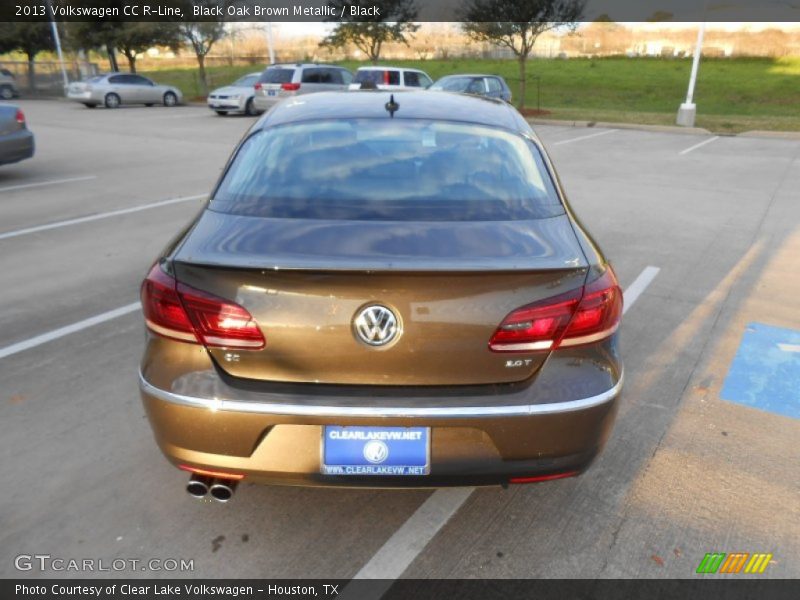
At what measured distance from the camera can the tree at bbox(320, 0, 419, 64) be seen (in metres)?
27.7

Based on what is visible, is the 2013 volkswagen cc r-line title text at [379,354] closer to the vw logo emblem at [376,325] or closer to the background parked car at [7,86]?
the vw logo emblem at [376,325]

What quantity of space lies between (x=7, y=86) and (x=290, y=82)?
75.4ft

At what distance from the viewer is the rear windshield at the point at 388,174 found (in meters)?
2.46

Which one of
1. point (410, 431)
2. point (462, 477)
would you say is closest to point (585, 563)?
point (462, 477)

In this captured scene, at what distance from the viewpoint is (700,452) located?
302 cm

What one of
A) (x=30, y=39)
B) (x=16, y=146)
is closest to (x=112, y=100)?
(x=30, y=39)

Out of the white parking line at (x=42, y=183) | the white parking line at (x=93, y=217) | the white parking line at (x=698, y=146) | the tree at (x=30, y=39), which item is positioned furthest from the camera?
the tree at (x=30, y=39)

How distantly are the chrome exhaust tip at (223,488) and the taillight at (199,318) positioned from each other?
1.83 ft

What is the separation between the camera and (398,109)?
3.19 meters

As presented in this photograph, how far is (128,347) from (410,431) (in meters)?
2.73

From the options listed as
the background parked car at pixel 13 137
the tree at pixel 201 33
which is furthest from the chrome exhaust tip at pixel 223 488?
the tree at pixel 201 33

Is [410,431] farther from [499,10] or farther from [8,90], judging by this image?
[8,90]

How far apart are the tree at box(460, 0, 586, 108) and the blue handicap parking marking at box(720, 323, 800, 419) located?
68.9 feet

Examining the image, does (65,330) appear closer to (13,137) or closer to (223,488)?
(223,488)
